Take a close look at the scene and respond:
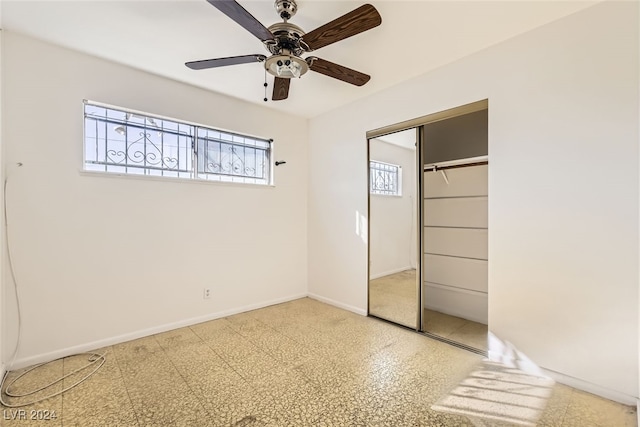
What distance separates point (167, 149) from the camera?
298 centimetres

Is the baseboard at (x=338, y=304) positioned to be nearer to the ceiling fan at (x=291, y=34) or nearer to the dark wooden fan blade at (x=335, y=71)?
the dark wooden fan blade at (x=335, y=71)

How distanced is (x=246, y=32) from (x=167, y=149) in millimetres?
1514

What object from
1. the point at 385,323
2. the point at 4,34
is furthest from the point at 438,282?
the point at 4,34

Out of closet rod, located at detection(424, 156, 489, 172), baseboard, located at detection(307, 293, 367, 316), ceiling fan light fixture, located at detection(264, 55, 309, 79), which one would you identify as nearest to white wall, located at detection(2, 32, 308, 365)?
baseboard, located at detection(307, 293, 367, 316)

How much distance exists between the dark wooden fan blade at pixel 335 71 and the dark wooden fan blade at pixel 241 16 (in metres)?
0.38

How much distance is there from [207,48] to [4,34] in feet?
4.81

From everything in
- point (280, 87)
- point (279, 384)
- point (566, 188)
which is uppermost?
point (280, 87)

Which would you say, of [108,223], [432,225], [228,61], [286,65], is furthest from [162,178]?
[432,225]

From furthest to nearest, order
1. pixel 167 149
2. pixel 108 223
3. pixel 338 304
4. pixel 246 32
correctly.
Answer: pixel 338 304 < pixel 167 149 < pixel 108 223 < pixel 246 32

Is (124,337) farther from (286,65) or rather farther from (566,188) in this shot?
(566,188)

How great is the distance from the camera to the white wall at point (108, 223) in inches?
87.7

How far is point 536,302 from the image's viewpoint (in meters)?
2.13

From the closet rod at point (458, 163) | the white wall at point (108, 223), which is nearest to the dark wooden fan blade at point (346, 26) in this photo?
the white wall at point (108, 223)

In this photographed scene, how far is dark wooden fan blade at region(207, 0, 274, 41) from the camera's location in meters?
1.43
